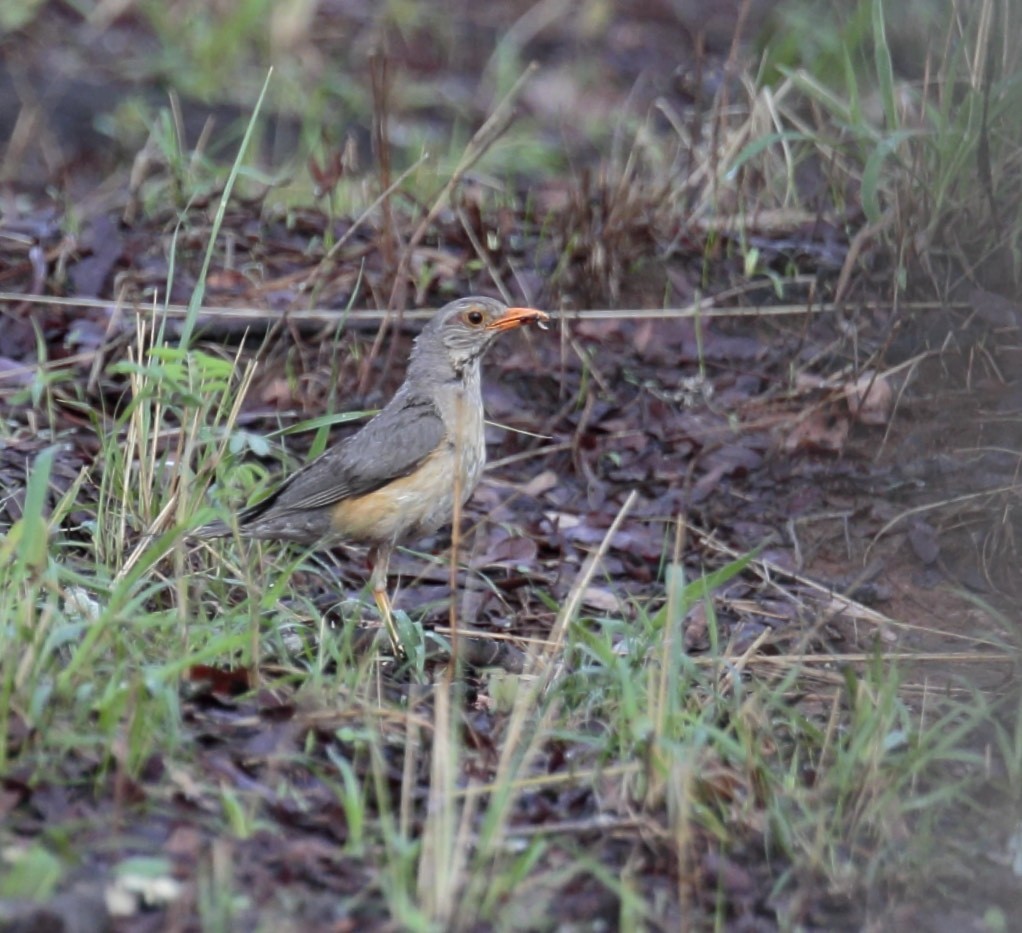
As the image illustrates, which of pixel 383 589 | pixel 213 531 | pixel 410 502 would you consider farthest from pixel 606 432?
pixel 213 531

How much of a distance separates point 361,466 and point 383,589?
0.48m

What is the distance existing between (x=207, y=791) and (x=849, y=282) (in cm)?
463

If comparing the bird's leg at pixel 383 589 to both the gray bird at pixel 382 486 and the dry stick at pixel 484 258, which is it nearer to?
the gray bird at pixel 382 486

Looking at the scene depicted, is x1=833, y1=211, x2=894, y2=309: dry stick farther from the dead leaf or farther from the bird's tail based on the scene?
the bird's tail

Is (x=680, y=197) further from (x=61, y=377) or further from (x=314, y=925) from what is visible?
(x=314, y=925)

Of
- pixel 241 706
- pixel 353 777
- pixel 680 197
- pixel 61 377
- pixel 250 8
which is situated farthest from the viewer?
pixel 250 8

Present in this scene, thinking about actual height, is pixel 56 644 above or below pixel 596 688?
above

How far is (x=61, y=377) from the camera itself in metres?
6.77

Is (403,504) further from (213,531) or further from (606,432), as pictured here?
(606,432)

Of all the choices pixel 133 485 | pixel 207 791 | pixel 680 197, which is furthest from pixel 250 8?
pixel 207 791

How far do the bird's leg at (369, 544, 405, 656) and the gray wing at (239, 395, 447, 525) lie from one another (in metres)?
0.25

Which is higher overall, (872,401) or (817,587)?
(872,401)

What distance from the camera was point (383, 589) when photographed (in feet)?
20.2

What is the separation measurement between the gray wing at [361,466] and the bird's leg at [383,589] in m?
0.25
